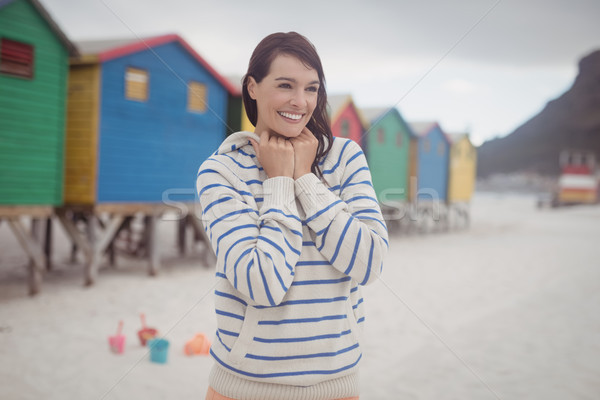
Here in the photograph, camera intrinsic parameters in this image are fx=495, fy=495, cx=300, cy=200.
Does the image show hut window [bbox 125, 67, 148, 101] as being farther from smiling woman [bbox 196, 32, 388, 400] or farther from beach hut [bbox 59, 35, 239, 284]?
smiling woman [bbox 196, 32, 388, 400]

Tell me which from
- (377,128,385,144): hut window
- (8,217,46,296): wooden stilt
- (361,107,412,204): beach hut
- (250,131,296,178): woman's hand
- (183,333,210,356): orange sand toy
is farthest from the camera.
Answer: (377,128,385,144): hut window

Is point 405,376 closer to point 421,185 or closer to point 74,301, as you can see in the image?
point 74,301

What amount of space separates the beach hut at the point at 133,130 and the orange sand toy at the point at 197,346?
143 inches

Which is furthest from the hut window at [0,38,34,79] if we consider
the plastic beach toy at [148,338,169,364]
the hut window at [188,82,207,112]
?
the plastic beach toy at [148,338,169,364]

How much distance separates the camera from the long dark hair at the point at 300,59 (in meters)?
1.42

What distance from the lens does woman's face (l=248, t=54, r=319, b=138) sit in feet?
4.66

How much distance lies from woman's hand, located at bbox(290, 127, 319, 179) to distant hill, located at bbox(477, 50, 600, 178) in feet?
255

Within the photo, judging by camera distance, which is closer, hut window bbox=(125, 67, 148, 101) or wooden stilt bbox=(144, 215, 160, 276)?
hut window bbox=(125, 67, 148, 101)

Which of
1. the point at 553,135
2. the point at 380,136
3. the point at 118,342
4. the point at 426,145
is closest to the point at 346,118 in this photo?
the point at 380,136

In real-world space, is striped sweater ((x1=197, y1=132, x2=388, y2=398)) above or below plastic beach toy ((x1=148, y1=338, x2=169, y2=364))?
above

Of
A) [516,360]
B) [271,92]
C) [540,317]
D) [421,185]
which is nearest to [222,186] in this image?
[271,92]

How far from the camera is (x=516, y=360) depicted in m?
4.71

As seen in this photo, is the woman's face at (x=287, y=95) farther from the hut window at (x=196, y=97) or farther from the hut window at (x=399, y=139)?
the hut window at (x=399, y=139)

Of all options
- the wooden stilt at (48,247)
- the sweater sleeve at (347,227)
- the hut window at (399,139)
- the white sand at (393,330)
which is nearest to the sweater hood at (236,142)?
the sweater sleeve at (347,227)
